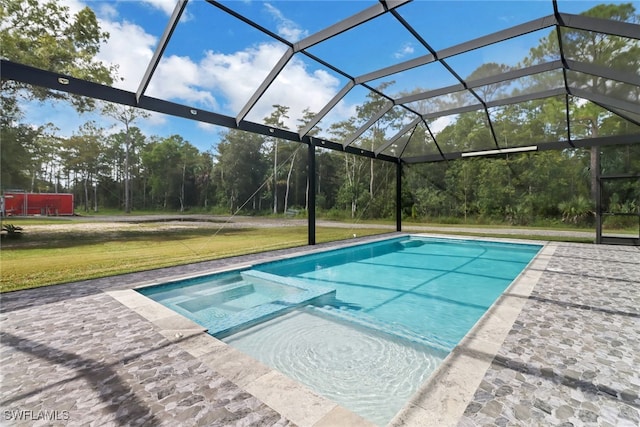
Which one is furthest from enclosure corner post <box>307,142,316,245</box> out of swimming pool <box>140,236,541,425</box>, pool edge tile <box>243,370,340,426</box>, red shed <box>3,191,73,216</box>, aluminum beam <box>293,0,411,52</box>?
pool edge tile <box>243,370,340,426</box>

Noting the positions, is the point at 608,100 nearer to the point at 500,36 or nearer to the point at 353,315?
the point at 500,36

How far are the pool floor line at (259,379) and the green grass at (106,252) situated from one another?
108 inches

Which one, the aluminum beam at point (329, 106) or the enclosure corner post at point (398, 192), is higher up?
the aluminum beam at point (329, 106)

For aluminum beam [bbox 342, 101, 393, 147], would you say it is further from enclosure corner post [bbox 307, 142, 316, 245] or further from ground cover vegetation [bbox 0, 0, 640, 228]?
enclosure corner post [bbox 307, 142, 316, 245]

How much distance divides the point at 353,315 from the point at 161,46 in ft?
14.4

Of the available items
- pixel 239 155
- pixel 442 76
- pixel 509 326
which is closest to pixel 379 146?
pixel 442 76

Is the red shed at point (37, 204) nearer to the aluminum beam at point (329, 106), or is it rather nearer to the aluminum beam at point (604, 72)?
the aluminum beam at point (329, 106)

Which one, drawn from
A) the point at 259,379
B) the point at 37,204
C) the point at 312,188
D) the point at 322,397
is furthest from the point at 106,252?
the point at 322,397

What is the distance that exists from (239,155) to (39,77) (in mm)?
5990

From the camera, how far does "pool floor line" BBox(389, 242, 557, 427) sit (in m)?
1.67

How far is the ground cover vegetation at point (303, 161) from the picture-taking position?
16.2 feet

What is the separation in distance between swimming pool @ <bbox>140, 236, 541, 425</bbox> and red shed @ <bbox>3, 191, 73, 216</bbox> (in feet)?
8.90

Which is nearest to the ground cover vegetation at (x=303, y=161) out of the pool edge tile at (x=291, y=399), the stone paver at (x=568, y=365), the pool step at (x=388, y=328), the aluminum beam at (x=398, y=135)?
the aluminum beam at (x=398, y=135)

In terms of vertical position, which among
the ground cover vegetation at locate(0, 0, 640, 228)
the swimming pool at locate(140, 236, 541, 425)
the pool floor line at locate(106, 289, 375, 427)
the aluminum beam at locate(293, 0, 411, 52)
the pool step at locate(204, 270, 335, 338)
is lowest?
the swimming pool at locate(140, 236, 541, 425)
